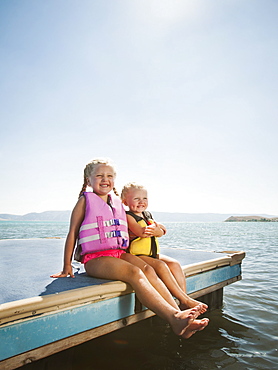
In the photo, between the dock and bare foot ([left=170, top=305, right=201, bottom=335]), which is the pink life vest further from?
bare foot ([left=170, top=305, right=201, bottom=335])

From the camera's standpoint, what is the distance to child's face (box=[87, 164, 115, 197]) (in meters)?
2.62

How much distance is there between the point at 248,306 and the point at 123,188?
121 inches

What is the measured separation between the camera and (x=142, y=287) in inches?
83.4

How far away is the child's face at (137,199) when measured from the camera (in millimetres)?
2779

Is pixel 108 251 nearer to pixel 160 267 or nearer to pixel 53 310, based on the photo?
pixel 160 267

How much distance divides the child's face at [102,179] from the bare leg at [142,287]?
0.62 metres

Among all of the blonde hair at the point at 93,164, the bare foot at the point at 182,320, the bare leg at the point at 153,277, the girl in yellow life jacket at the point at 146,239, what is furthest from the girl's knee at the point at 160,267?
the blonde hair at the point at 93,164

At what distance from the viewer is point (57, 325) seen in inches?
71.3

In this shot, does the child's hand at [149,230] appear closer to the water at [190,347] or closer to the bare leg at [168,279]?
the bare leg at [168,279]

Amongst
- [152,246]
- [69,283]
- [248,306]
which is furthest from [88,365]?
[248,306]

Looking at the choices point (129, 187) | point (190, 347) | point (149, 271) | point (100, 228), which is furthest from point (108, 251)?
point (190, 347)

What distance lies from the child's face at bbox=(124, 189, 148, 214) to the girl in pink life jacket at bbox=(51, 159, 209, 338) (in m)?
0.15

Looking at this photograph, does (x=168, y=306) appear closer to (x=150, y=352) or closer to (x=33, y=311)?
(x=33, y=311)

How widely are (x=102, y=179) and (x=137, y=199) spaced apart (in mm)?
410
